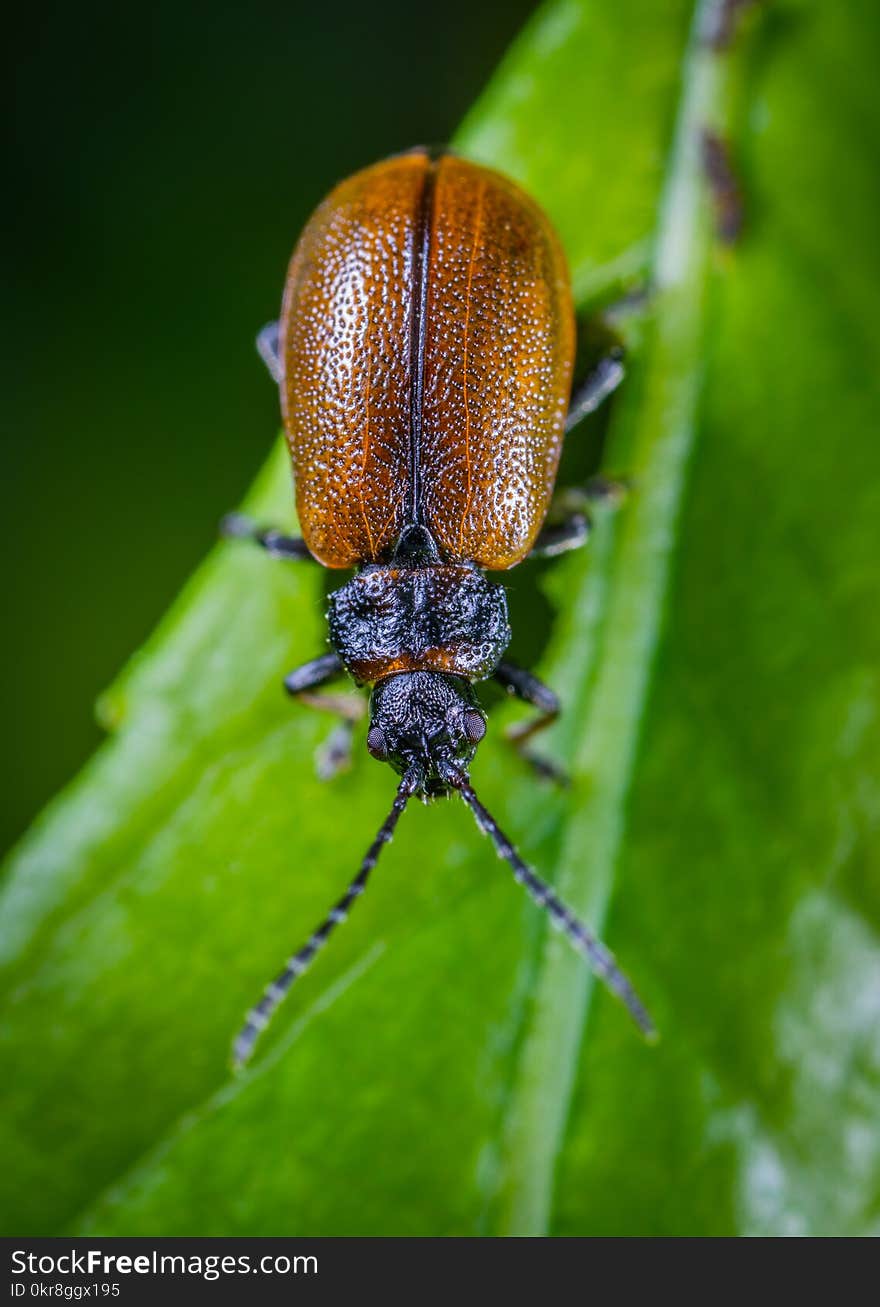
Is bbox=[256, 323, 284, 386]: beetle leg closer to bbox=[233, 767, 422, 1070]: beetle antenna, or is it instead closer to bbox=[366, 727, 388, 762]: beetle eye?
bbox=[366, 727, 388, 762]: beetle eye

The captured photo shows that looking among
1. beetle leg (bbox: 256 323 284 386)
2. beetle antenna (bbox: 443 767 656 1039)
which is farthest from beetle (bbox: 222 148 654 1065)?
beetle antenna (bbox: 443 767 656 1039)

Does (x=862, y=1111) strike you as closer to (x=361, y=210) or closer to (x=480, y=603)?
(x=480, y=603)

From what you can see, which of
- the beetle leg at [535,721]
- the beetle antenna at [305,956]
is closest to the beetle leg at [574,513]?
the beetle leg at [535,721]

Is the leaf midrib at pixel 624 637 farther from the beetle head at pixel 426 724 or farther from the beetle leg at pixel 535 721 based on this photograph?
the beetle head at pixel 426 724

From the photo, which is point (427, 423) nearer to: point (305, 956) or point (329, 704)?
point (329, 704)

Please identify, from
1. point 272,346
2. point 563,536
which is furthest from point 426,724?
point 272,346
